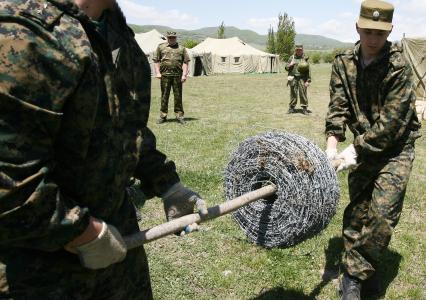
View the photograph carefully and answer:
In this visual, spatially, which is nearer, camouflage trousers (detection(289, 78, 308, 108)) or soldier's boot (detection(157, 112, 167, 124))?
soldier's boot (detection(157, 112, 167, 124))

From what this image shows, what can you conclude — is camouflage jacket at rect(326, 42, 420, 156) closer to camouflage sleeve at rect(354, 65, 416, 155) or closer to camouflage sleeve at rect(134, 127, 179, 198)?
camouflage sleeve at rect(354, 65, 416, 155)

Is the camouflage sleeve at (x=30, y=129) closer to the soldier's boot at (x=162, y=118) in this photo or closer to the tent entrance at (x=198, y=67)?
the soldier's boot at (x=162, y=118)

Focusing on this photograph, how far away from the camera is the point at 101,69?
71.1 inches

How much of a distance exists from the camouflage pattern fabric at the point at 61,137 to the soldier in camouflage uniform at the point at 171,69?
34.1 feet

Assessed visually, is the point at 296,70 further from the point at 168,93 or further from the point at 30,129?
the point at 30,129

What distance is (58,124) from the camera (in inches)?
61.7

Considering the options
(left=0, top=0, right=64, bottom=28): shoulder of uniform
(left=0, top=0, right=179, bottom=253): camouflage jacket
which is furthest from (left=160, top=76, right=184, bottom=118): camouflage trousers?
(left=0, top=0, right=64, bottom=28): shoulder of uniform

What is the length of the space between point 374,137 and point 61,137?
2754mm

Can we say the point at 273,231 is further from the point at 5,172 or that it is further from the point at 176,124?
the point at 176,124

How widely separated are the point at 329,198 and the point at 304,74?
11.8m

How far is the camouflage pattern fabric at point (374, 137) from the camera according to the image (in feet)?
12.1

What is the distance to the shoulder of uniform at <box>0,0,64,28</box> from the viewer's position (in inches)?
58.2

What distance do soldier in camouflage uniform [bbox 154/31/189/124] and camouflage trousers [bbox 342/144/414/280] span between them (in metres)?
8.82

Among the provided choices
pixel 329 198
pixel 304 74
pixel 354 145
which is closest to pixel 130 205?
pixel 329 198
